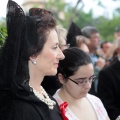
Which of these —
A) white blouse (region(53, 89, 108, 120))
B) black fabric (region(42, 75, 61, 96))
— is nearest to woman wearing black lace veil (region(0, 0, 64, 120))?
white blouse (region(53, 89, 108, 120))

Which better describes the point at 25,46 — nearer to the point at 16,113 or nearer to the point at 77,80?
the point at 16,113

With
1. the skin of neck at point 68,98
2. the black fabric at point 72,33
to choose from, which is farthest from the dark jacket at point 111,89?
the skin of neck at point 68,98

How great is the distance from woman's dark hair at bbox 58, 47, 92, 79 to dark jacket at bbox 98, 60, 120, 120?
3.61ft

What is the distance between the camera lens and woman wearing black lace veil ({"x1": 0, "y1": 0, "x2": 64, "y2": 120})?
2121 millimetres

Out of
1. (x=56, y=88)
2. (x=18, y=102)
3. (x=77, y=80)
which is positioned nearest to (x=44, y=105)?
(x=18, y=102)

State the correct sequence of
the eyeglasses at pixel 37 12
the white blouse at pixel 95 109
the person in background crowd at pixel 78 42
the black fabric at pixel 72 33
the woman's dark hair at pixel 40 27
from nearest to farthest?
the woman's dark hair at pixel 40 27, the eyeglasses at pixel 37 12, the white blouse at pixel 95 109, the person in background crowd at pixel 78 42, the black fabric at pixel 72 33

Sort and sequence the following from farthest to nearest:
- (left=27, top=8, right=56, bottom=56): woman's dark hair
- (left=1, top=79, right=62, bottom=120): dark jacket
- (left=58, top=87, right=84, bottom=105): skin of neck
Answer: (left=58, top=87, right=84, bottom=105): skin of neck → (left=27, top=8, right=56, bottom=56): woman's dark hair → (left=1, top=79, right=62, bottom=120): dark jacket

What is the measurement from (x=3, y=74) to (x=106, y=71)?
6.92 feet

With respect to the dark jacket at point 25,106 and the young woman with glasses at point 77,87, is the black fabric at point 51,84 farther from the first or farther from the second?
the dark jacket at point 25,106

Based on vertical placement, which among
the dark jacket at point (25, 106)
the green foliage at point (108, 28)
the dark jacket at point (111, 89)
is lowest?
the green foliage at point (108, 28)

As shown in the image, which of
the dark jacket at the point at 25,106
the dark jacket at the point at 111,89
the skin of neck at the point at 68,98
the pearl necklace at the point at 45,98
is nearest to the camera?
the dark jacket at the point at 25,106

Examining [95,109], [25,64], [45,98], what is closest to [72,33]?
[95,109]

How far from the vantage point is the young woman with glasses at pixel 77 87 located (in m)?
2.92

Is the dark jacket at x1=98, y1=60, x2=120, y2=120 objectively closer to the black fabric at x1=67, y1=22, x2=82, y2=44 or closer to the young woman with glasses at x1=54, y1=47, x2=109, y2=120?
the black fabric at x1=67, y1=22, x2=82, y2=44
